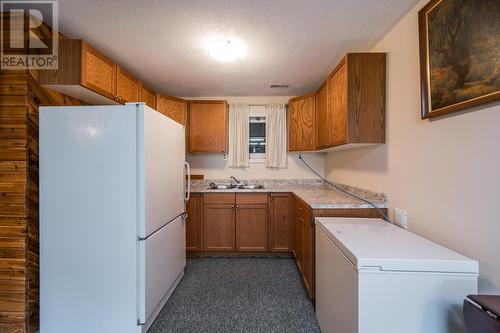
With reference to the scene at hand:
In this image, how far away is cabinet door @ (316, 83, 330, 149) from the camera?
2.37 meters

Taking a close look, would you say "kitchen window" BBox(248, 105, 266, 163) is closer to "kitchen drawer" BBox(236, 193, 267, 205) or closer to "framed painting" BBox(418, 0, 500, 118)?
"kitchen drawer" BBox(236, 193, 267, 205)

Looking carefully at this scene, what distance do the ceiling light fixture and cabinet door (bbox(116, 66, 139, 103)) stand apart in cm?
104

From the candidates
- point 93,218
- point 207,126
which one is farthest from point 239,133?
point 93,218

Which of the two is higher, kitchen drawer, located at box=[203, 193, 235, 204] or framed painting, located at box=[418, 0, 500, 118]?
framed painting, located at box=[418, 0, 500, 118]

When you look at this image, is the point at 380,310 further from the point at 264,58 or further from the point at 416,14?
the point at 264,58

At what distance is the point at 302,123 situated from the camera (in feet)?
10.0

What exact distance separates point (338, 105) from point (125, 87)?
2.30m

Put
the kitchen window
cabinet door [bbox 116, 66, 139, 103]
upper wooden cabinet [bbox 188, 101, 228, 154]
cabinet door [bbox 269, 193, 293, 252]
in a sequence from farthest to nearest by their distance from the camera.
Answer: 1. the kitchen window
2. upper wooden cabinet [bbox 188, 101, 228, 154]
3. cabinet door [bbox 269, 193, 293, 252]
4. cabinet door [bbox 116, 66, 139, 103]

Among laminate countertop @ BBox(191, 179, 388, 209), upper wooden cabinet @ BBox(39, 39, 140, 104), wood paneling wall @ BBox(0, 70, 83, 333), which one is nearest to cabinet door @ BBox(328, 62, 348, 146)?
laminate countertop @ BBox(191, 179, 388, 209)

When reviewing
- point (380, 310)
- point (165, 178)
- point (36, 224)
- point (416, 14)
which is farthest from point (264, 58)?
point (36, 224)

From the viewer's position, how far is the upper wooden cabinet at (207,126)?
3238 millimetres

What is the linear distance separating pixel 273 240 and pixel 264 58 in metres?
2.28

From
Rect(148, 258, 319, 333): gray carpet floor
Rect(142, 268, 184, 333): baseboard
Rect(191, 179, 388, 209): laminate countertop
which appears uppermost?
Rect(191, 179, 388, 209): laminate countertop

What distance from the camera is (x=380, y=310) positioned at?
3.25ft
